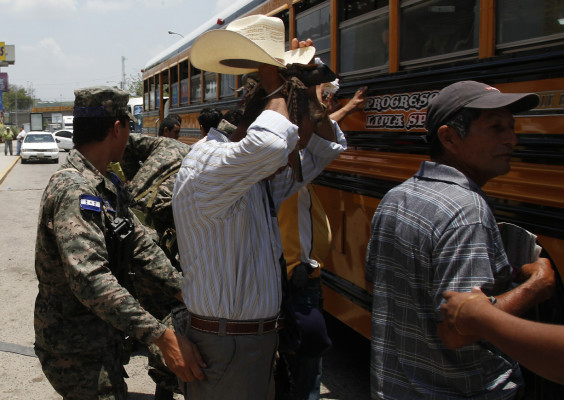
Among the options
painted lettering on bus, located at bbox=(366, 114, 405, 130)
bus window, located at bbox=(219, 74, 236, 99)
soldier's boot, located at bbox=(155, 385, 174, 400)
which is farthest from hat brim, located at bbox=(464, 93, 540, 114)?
bus window, located at bbox=(219, 74, 236, 99)

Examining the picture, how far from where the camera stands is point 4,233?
9109 mm

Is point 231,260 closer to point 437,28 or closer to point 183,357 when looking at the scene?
point 183,357

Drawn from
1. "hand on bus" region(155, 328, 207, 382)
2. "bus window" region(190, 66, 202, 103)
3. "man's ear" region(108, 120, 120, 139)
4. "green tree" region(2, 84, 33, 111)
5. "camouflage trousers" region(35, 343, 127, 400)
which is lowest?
"camouflage trousers" region(35, 343, 127, 400)

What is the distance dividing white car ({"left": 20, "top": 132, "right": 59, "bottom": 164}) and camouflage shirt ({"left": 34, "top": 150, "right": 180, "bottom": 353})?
2441cm

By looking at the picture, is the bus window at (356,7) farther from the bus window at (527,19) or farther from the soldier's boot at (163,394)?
the soldier's boot at (163,394)

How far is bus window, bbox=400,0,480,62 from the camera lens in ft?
9.34

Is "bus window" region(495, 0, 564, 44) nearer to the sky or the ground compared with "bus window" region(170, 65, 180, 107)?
nearer to the ground

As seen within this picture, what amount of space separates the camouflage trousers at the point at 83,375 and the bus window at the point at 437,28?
7.13ft

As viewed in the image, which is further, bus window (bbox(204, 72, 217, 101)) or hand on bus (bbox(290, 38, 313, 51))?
bus window (bbox(204, 72, 217, 101))

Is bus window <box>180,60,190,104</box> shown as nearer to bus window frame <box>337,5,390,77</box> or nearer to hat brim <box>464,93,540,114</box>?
A: bus window frame <box>337,5,390,77</box>

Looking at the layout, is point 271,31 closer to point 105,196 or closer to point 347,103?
point 105,196

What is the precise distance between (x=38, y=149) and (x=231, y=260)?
82.5ft

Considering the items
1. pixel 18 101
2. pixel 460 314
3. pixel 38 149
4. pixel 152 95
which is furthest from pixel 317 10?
pixel 18 101

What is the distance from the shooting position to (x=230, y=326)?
181 centimetres
